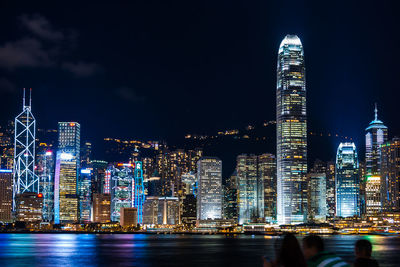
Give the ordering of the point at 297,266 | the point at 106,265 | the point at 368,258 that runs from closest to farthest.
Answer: the point at 297,266 → the point at 368,258 → the point at 106,265

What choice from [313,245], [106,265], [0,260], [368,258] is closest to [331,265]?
[313,245]

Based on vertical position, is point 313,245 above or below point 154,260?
above

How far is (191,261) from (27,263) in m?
18.8

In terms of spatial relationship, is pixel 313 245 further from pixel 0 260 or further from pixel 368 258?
pixel 0 260

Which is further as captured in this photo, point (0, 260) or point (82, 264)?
point (0, 260)

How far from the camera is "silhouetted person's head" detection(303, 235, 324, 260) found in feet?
24.1

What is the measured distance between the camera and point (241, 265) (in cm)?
6694

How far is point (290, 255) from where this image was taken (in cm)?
698

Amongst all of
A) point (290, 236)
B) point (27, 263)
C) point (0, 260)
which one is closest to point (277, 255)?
point (290, 236)

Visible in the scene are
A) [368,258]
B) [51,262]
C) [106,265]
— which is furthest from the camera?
[51,262]

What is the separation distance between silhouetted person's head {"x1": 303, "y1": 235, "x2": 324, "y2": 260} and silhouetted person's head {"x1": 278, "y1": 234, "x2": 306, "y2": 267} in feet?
1.15

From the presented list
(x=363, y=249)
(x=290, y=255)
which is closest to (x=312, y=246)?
(x=290, y=255)

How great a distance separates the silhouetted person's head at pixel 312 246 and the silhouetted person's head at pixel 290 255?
0.35m

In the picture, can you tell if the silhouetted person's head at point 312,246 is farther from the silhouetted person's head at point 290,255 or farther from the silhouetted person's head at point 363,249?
the silhouetted person's head at point 363,249
